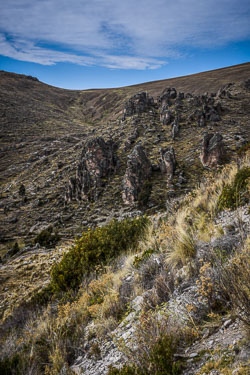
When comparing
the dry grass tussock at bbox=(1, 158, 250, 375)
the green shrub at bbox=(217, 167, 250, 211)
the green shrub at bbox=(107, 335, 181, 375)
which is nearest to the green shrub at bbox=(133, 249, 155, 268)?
the dry grass tussock at bbox=(1, 158, 250, 375)

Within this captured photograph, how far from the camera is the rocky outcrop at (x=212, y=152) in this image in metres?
18.1

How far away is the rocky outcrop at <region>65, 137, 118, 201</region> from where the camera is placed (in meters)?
20.8

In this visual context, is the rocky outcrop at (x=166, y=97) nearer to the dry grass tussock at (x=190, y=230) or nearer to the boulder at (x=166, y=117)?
the boulder at (x=166, y=117)

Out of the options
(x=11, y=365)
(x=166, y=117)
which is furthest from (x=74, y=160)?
(x=11, y=365)

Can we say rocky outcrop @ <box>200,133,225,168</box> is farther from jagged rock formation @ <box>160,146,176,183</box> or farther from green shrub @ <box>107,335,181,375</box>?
green shrub @ <box>107,335,181,375</box>

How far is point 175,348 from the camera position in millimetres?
2271

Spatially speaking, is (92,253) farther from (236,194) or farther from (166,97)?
(166,97)

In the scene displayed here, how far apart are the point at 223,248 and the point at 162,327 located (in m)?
1.74

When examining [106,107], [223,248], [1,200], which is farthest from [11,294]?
[106,107]

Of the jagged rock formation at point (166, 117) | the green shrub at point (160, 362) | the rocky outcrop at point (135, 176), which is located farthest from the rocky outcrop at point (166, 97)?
the green shrub at point (160, 362)

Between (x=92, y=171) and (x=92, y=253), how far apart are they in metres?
15.9

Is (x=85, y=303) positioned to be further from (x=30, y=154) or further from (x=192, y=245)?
(x=30, y=154)

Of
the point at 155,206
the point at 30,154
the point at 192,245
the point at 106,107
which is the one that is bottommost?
the point at 155,206

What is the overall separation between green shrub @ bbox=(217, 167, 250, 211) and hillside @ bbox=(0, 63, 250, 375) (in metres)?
0.03
